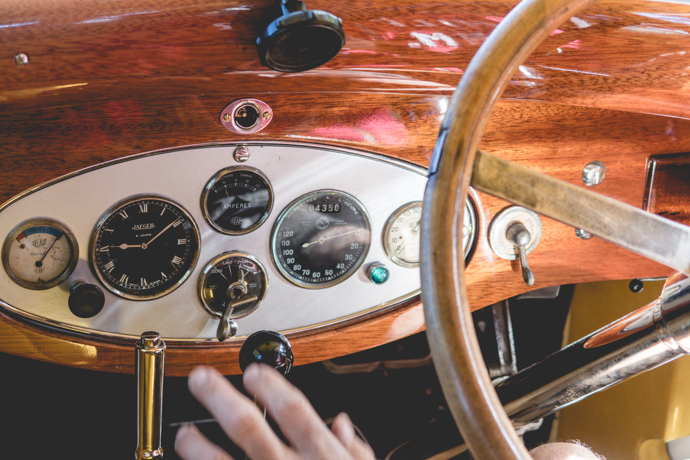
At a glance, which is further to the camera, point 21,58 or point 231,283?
point 231,283

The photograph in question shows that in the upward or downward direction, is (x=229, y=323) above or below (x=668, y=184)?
below

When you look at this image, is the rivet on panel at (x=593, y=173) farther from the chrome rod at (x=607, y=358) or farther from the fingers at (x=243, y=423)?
the fingers at (x=243, y=423)

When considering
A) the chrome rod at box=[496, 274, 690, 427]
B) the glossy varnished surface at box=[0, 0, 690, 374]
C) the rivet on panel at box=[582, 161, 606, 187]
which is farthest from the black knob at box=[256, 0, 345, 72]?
the rivet on panel at box=[582, 161, 606, 187]

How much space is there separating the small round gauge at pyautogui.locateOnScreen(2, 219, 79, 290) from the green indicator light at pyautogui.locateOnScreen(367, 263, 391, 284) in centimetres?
61

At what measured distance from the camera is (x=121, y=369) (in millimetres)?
1113

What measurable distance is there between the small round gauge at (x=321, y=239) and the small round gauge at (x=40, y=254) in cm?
40

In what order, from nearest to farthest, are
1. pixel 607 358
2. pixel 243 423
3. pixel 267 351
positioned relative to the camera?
pixel 243 423
pixel 267 351
pixel 607 358

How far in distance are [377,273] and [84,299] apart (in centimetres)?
61

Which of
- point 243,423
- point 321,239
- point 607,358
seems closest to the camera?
point 243,423

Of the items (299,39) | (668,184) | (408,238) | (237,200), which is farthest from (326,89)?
(668,184)

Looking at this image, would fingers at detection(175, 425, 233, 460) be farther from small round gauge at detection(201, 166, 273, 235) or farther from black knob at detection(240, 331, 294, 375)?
small round gauge at detection(201, 166, 273, 235)

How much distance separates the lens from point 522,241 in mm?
1222

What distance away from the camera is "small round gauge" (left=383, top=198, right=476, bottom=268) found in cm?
120

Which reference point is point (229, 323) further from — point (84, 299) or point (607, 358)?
point (607, 358)
